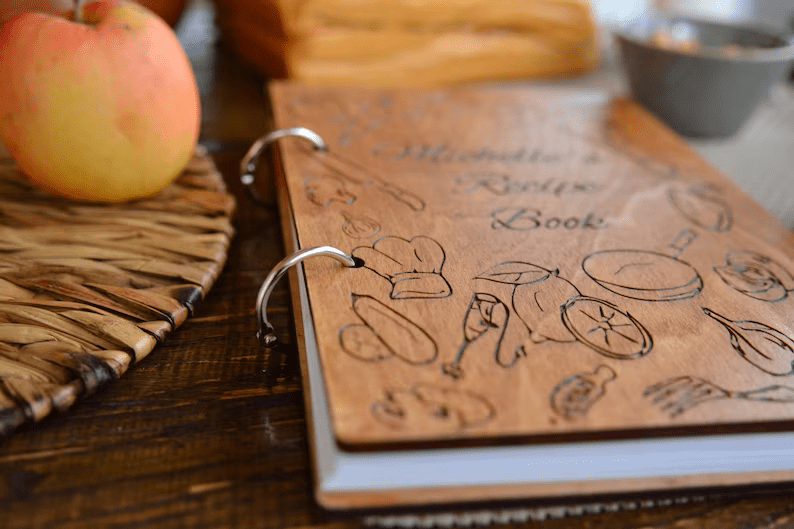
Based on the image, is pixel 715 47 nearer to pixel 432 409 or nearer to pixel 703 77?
pixel 703 77

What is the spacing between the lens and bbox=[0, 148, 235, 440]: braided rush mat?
286 millimetres

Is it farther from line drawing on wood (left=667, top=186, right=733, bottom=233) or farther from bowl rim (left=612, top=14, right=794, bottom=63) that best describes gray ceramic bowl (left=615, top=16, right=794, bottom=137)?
line drawing on wood (left=667, top=186, right=733, bottom=233)

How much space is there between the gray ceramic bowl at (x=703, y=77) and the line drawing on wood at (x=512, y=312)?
0.39m

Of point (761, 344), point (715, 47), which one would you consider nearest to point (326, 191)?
point (761, 344)

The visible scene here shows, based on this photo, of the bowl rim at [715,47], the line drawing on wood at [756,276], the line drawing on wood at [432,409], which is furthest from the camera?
the bowl rim at [715,47]

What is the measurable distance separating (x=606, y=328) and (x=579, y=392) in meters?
0.05

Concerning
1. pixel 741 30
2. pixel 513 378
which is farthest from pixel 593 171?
pixel 741 30

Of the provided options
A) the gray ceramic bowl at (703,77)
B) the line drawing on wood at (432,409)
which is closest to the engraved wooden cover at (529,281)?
the line drawing on wood at (432,409)

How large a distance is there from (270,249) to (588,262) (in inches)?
8.2

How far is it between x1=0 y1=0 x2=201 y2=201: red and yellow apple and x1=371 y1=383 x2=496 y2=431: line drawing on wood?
25 centimetres

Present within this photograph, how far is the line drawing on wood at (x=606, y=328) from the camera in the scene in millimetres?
286

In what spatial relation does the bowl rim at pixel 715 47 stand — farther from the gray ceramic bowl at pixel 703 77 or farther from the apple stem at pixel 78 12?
the apple stem at pixel 78 12

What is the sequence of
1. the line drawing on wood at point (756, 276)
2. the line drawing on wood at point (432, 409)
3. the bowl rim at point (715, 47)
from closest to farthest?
the line drawing on wood at point (432, 409) < the line drawing on wood at point (756, 276) < the bowl rim at point (715, 47)

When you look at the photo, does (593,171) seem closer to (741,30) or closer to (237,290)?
(237,290)
